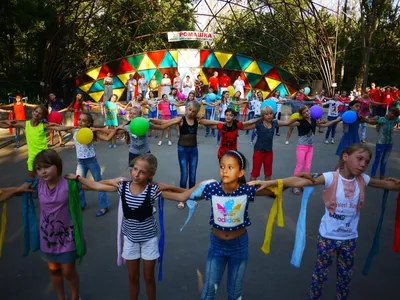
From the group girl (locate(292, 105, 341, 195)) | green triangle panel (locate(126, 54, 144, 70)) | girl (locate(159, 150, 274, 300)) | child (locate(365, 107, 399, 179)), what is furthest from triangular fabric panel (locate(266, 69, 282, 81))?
girl (locate(159, 150, 274, 300))

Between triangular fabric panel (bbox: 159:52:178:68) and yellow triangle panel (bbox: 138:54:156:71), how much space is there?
543mm

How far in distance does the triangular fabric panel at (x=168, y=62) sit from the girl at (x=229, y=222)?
1696 cm

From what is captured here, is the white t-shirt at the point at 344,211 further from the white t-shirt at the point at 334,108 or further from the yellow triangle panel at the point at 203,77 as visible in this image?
the yellow triangle panel at the point at 203,77

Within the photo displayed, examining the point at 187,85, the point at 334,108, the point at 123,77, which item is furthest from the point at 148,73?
the point at 334,108

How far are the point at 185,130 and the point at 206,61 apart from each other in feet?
47.0

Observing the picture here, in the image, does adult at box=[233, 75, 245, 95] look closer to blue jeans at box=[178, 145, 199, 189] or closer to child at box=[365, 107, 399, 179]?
child at box=[365, 107, 399, 179]

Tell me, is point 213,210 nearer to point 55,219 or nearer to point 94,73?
point 55,219

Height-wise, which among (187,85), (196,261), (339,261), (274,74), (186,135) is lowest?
(196,261)

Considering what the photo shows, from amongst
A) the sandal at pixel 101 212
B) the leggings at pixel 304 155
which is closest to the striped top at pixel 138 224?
the sandal at pixel 101 212

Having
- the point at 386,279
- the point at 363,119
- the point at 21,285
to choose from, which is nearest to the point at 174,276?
the point at 21,285

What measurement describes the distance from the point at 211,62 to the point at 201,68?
705 millimetres

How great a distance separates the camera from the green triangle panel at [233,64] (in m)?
18.2

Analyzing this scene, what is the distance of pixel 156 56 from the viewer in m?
18.2

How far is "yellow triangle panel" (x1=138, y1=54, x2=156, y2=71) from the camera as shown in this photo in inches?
713
